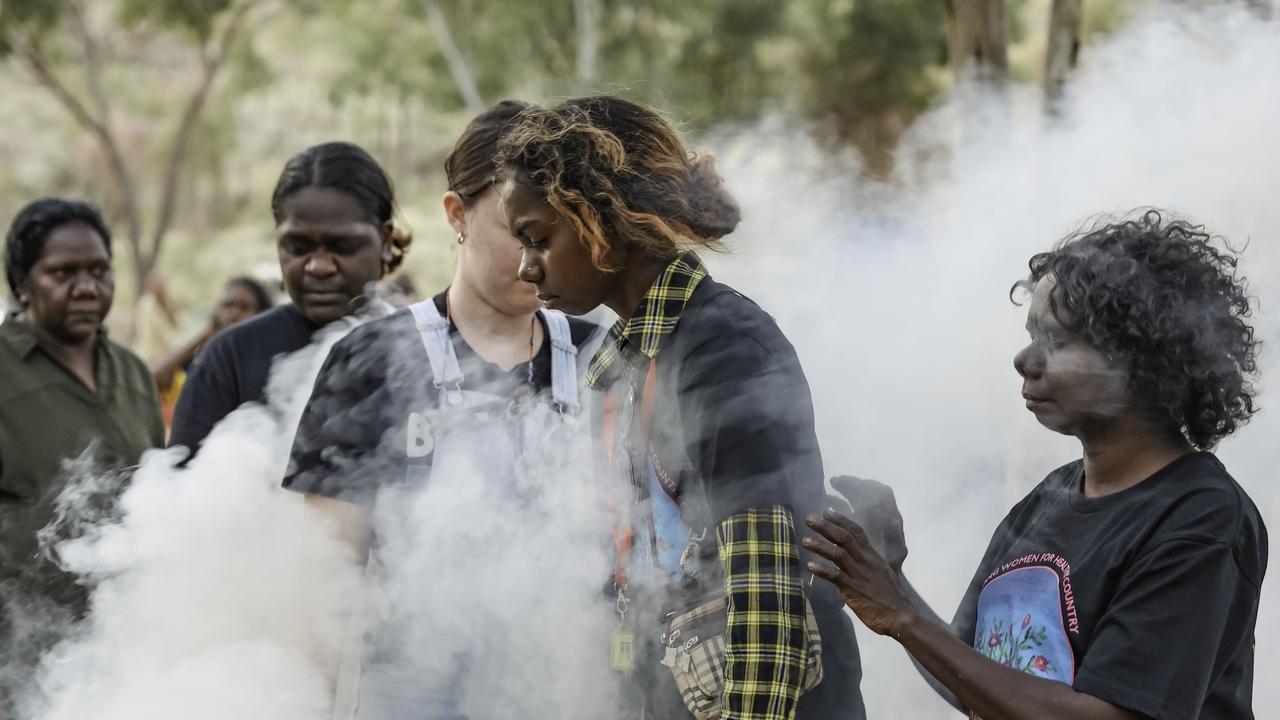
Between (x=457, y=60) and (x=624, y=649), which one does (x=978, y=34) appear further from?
(x=457, y=60)

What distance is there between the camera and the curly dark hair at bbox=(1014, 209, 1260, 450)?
194cm

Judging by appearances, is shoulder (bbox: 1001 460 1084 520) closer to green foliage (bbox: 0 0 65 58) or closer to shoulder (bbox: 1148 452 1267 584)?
shoulder (bbox: 1148 452 1267 584)

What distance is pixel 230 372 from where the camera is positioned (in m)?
3.20

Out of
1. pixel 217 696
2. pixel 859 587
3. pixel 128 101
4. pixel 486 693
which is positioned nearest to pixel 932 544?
pixel 486 693

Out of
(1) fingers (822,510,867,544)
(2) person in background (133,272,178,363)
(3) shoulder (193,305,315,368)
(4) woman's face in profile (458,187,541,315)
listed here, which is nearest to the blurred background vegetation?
(4) woman's face in profile (458,187,541,315)

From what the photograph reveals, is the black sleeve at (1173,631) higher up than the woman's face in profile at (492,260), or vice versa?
the woman's face in profile at (492,260)

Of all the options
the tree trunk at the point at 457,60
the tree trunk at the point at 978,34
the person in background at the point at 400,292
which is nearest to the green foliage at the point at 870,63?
the tree trunk at the point at 457,60

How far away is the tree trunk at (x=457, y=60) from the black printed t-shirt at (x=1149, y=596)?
14403mm

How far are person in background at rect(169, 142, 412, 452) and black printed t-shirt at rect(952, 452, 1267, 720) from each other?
1.95 meters

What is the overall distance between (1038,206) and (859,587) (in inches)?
69.3

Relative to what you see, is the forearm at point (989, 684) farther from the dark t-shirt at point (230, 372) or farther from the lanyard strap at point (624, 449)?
the dark t-shirt at point (230, 372)

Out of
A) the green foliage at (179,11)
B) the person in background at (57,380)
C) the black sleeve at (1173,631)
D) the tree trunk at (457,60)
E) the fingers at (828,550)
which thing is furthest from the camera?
the green foliage at (179,11)

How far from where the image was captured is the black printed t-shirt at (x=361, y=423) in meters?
2.55

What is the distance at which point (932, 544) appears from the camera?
3.40 metres
